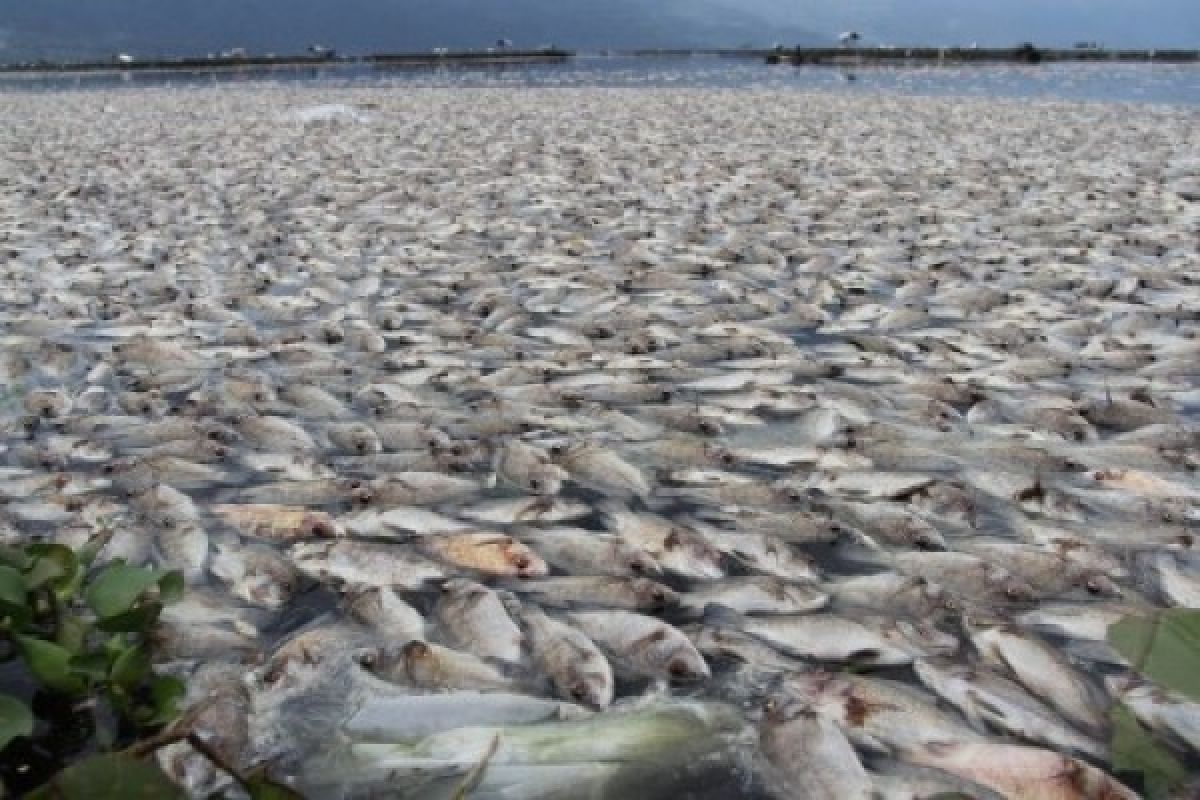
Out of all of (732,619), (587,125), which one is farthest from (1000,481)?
(587,125)

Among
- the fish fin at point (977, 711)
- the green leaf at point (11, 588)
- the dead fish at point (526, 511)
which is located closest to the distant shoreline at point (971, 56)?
the dead fish at point (526, 511)

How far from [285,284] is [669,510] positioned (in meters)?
4.79

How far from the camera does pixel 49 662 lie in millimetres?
2775

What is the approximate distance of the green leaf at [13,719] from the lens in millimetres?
2354

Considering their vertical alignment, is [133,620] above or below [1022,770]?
above

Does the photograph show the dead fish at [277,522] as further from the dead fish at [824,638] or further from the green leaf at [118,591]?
the dead fish at [824,638]

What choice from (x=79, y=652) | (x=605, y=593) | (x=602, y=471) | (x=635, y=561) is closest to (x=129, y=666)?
(x=79, y=652)

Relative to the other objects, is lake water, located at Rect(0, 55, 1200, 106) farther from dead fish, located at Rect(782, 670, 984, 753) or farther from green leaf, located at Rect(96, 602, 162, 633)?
green leaf, located at Rect(96, 602, 162, 633)

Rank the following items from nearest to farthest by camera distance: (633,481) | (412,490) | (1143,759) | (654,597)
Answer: (1143,759) < (654,597) < (412,490) < (633,481)

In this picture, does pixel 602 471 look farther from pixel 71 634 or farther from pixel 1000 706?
pixel 71 634

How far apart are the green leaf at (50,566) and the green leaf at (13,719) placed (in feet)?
1.91

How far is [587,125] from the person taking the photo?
21.8 metres

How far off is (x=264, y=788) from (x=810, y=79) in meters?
48.3

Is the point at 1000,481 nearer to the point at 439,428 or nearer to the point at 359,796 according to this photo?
the point at 439,428
